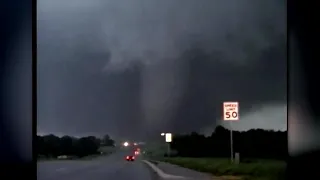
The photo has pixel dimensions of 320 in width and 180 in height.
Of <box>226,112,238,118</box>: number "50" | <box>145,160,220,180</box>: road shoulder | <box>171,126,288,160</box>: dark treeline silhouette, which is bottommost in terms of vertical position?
<box>145,160,220,180</box>: road shoulder

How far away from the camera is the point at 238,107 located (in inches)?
143

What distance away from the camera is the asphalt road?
11.7 ft

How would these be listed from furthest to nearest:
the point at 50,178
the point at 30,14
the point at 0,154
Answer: the point at 50,178
the point at 30,14
the point at 0,154

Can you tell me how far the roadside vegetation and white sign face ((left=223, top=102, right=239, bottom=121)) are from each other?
93mm

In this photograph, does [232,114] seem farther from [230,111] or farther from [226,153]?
[226,153]

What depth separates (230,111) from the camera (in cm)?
372

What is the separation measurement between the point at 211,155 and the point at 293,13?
1.18 metres

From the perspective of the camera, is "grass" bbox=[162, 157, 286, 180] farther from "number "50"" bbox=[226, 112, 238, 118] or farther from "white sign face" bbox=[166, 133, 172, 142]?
"number "50"" bbox=[226, 112, 238, 118]

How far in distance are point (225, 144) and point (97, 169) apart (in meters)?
0.98

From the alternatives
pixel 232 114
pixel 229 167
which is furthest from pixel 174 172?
pixel 232 114

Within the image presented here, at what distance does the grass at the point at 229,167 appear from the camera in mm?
3604

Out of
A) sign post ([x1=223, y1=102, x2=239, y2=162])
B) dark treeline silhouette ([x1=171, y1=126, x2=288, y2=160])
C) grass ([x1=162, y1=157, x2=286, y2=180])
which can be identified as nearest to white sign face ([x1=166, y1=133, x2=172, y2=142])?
dark treeline silhouette ([x1=171, y1=126, x2=288, y2=160])

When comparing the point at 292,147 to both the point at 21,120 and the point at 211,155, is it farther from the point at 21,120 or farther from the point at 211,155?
the point at 21,120

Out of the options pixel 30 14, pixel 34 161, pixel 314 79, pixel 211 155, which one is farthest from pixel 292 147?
pixel 30 14
